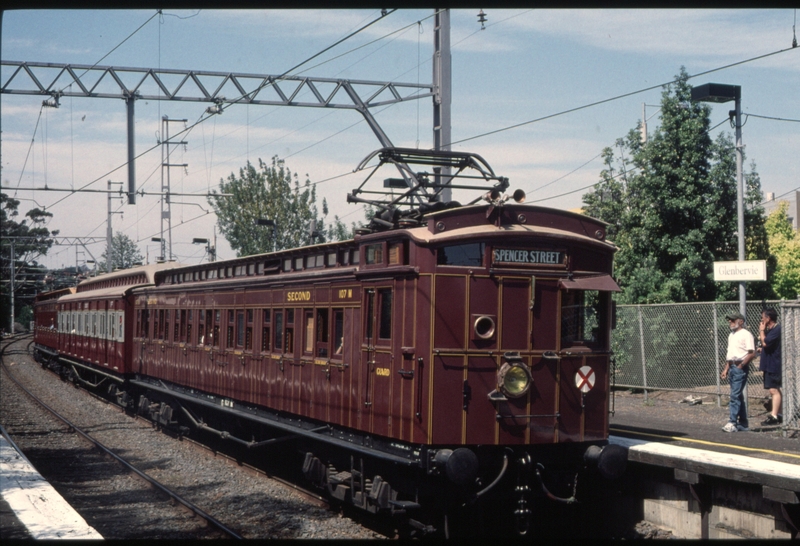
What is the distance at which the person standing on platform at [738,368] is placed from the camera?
43.0 ft

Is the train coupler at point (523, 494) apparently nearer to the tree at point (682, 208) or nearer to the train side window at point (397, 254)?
the train side window at point (397, 254)

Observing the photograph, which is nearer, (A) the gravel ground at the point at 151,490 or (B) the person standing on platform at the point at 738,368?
(A) the gravel ground at the point at 151,490

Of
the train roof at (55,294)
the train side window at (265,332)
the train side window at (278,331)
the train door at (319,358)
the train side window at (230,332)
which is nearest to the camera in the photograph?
the train door at (319,358)

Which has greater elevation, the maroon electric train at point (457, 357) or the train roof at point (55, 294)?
the train roof at point (55, 294)

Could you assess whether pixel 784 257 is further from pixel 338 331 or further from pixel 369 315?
pixel 369 315

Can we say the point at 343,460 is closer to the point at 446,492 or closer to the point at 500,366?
the point at 446,492

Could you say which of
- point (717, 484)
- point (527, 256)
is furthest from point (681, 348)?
point (527, 256)

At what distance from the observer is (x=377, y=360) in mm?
9414

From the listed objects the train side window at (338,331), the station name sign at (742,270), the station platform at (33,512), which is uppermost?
the station name sign at (742,270)

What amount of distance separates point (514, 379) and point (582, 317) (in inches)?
47.1

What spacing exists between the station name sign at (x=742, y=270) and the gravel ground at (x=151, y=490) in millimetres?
8380

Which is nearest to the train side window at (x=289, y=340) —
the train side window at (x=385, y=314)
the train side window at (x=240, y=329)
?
the train side window at (x=240, y=329)

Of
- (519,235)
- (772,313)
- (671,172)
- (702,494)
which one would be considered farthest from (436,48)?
(702,494)

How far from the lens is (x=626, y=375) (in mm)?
19875
